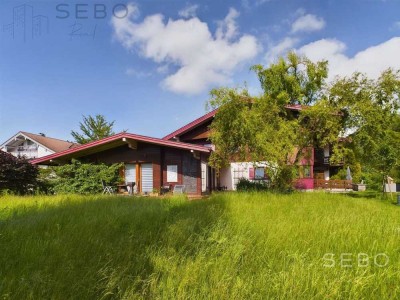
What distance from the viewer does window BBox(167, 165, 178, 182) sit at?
56.7 feet

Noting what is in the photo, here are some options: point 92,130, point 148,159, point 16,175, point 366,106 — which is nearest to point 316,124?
point 366,106

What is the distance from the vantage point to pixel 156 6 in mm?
8484

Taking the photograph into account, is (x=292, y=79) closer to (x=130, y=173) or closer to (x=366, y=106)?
(x=366, y=106)

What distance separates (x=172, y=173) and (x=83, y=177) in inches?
214

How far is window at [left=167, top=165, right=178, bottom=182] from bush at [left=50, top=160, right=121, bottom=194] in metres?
3.12

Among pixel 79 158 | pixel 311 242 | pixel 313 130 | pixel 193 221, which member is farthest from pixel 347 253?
pixel 79 158

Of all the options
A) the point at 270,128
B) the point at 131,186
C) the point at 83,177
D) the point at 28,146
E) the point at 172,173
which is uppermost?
the point at 28,146

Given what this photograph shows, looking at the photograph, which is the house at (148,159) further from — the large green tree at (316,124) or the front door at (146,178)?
the large green tree at (316,124)

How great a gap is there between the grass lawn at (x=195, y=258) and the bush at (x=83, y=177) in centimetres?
1158

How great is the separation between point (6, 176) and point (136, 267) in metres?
14.0

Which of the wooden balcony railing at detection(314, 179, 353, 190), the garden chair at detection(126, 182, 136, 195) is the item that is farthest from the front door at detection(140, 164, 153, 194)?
the wooden balcony railing at detection(314, 179, 353, 190)


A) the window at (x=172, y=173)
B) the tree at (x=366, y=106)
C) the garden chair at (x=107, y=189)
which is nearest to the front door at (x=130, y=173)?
the garden chair at (x=107, y=189)

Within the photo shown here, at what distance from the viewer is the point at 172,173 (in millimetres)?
17375

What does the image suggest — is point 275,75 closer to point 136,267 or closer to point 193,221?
point 193,221
